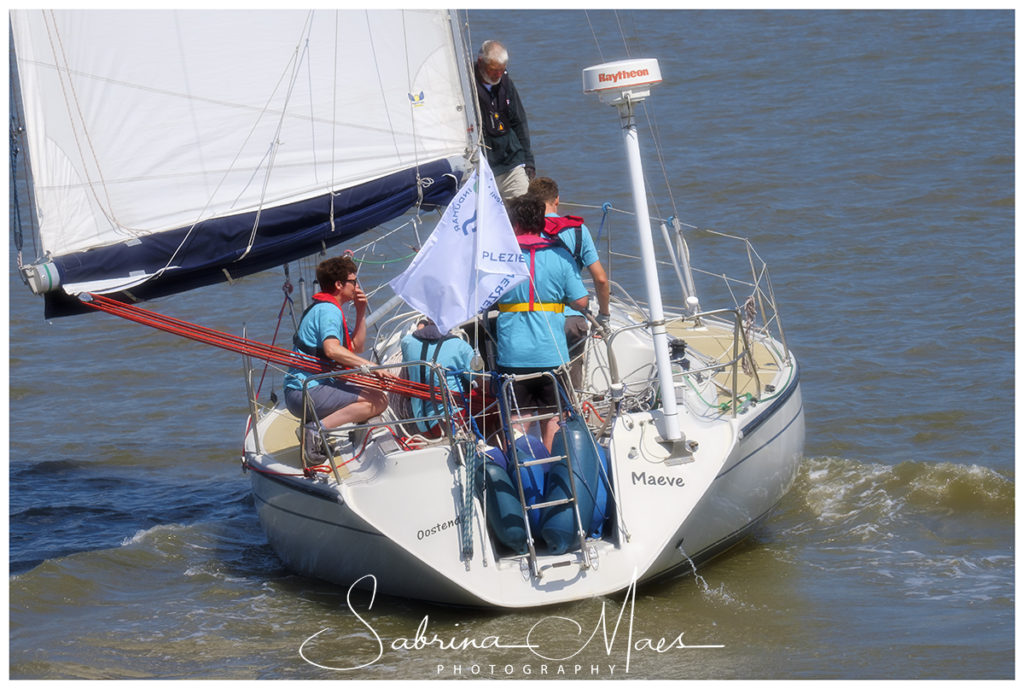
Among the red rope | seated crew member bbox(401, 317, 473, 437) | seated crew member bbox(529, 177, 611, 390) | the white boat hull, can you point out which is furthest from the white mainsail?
the white boat hull

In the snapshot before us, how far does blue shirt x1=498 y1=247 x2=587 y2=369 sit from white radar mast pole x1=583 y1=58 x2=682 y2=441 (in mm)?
474

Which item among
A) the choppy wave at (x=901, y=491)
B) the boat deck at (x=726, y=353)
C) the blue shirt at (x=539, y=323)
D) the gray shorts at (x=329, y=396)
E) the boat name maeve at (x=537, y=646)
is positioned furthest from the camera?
the choppy wave at (x=901, y=491)

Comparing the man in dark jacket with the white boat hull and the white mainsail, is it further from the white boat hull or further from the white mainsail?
the white boat hull

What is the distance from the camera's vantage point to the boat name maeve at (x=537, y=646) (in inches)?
229

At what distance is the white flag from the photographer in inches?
242

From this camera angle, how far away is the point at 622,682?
18.4 feet

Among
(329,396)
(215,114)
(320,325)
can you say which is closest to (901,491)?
(329,396)

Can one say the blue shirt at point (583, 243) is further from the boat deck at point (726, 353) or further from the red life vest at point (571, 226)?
the boat deck at point (726, 353)

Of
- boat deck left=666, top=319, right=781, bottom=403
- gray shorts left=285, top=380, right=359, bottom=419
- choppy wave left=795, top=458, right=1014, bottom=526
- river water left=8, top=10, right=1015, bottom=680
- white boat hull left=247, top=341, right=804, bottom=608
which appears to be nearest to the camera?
white boat hull left=247, top=341, right=804, bottom=608

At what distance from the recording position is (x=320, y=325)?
6.46 meters

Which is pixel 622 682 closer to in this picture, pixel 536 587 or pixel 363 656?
pixel 536 587

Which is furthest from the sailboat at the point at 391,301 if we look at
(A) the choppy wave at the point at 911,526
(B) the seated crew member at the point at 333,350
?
(A) the choppy wave at the point at 911,526

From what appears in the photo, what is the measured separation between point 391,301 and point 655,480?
2183 mm

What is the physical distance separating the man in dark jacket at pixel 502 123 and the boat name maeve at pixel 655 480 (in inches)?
94.6
